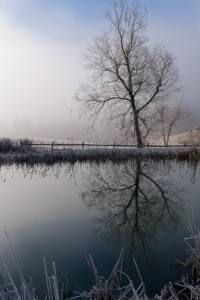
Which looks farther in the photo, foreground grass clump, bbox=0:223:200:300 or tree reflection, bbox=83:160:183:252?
tree reflection, bbox=83:160:183:252

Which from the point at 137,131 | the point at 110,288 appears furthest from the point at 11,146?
the point at 110,288

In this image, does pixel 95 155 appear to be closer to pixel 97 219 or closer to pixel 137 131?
pixel 137 131

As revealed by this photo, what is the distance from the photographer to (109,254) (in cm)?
588

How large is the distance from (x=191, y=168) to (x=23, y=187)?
7572 millimetres

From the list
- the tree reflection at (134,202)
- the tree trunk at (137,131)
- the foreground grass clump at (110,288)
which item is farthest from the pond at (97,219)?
the tree trunk at (137,131)

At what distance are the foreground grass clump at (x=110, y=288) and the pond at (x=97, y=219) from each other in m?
0.22

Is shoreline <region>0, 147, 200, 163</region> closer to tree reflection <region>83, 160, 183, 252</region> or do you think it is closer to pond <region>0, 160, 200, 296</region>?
pond <region>0, 160, 200, 296</region>

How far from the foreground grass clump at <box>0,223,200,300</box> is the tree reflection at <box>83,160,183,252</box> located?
4.45 ft

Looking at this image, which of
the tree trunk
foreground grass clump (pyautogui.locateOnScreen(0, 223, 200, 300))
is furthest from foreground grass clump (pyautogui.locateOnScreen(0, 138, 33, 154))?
foreground grass clump (pyautogui.locateOnScreen(0, 223, 200, 300))

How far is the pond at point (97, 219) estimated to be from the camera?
5.39 m

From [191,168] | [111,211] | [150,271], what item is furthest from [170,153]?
[150,271]

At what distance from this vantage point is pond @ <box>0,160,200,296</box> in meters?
5.39

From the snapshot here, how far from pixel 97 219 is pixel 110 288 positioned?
4123 mm

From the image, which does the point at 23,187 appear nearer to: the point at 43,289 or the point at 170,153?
the point at 43,289
